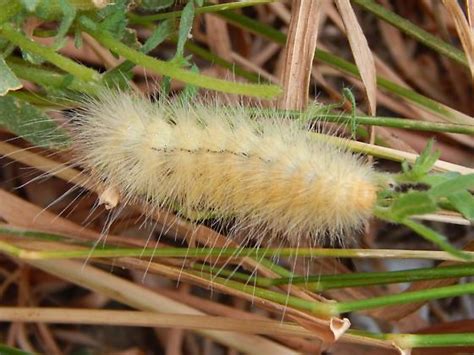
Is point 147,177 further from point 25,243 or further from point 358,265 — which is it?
point 358,265

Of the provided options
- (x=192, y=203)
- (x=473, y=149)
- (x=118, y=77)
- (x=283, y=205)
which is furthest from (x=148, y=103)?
(x=473, y=149)

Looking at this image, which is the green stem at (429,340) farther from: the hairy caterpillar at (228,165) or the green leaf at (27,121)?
the green leaf at (27,121)

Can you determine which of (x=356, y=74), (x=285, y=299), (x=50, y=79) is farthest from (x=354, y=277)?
(x=50, y=79)

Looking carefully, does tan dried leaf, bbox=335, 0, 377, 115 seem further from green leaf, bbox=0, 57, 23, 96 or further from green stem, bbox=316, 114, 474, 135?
green leaf, bbox=0, 57, 23, 96

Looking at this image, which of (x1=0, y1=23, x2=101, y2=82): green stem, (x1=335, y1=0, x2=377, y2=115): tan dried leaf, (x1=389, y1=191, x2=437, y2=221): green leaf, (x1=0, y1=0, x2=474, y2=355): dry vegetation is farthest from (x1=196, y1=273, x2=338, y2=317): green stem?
(x1=0, y1=23, x2=101, y2=82): green stem

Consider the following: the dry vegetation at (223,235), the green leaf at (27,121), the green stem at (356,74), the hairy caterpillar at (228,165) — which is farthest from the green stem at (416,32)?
the green leaf at (27,121)

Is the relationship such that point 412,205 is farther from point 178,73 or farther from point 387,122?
point 178,73
